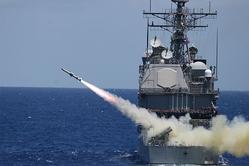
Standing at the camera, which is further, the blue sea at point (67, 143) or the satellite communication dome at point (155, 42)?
the satellite communication dome at point (155, 42)

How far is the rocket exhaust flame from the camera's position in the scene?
6412cm

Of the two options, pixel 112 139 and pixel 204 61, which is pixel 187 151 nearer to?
pixel 204 61

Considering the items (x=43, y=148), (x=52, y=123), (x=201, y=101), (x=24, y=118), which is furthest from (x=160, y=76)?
(x=24, y=118)

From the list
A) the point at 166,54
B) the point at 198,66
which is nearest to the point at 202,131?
the point at 198,66

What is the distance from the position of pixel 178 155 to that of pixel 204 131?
10.5 feet

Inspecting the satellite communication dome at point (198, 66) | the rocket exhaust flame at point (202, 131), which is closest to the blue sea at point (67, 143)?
the rocket exhaust flame at point (202, 131)

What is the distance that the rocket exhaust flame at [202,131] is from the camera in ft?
210

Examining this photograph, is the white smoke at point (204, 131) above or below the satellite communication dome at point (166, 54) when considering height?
below

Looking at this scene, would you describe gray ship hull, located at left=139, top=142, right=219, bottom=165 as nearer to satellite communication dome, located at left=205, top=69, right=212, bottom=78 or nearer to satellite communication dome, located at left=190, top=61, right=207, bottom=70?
satellite communication dome, located at left=205, top=69, right=212, bottom=78

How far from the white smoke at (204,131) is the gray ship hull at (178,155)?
514mm

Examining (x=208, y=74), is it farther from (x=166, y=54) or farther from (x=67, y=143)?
(x=67, y=143)

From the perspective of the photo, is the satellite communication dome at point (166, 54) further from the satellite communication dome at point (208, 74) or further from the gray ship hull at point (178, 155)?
the gray ship hull at point (178, 155)

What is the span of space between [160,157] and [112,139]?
114 feet

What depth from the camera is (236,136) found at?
6412 cm
